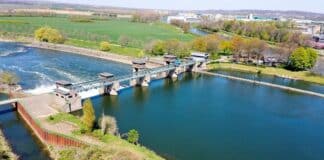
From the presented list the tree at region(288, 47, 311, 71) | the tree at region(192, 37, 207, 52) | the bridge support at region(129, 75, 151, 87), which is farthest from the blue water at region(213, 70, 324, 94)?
the bridge support at region(129, 75, 151, 87)

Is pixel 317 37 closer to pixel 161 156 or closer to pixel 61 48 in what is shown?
pixel 61 48

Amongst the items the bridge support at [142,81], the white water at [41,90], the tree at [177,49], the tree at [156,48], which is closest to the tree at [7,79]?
the white water at [41,90]

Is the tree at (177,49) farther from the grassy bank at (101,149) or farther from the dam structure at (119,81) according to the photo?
the grassy bank at (101,149)

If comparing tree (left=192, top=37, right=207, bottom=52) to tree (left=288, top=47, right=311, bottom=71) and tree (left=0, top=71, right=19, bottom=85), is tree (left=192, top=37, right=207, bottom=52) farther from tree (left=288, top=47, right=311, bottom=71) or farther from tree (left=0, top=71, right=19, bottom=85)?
tree (left=0, top=71, right=19, bottom=85)

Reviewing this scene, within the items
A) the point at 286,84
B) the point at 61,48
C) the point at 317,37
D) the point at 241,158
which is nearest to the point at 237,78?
the point at 286,84

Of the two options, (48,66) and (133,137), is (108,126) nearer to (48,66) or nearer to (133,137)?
(133,137)
